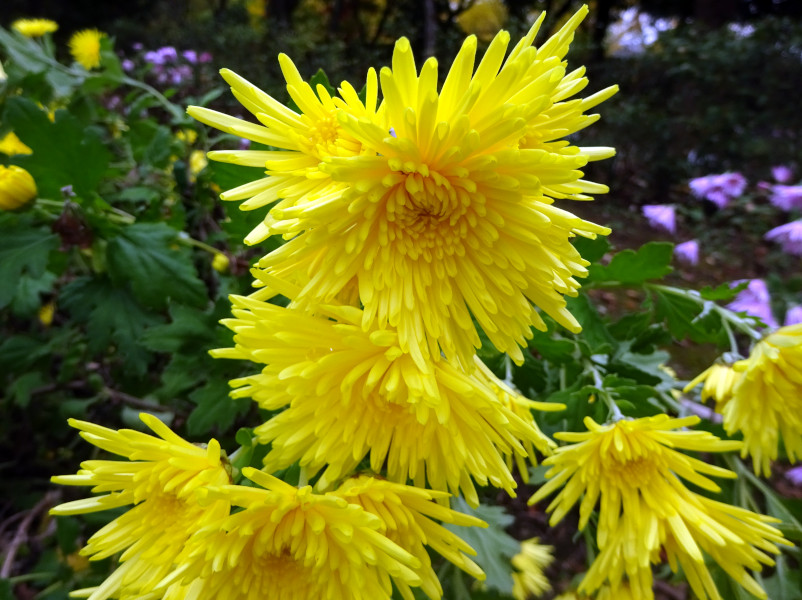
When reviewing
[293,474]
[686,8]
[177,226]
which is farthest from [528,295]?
[686,8]

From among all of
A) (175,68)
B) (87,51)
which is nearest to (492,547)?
(87,51)

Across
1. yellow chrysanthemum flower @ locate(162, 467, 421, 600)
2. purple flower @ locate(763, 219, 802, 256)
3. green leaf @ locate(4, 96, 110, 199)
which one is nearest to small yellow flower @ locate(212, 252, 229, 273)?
green leaf @ locate(4, 96, 110, 199)

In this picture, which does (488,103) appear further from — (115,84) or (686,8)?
(686,8)

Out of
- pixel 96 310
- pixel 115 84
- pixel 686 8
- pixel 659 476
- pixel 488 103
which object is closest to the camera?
pixel 488 103

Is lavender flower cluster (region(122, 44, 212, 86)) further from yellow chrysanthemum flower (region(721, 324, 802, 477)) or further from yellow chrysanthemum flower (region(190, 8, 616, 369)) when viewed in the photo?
yellow chrysanthemum flower (region(721, 324, 802, 477))

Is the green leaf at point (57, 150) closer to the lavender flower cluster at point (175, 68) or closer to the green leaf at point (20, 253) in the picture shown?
the green leaf at point (20, 253)
